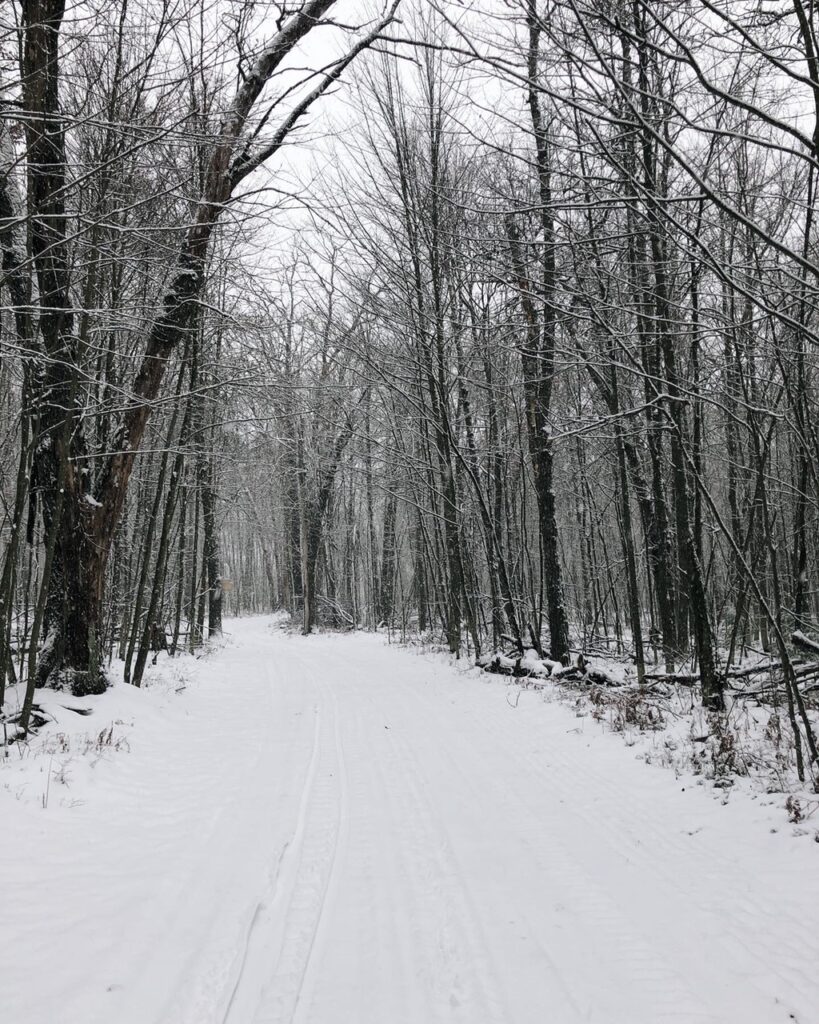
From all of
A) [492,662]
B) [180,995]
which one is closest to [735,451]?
[492,662]

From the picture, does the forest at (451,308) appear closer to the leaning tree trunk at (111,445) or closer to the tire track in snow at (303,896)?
the leaning tree trunk at (111,445)

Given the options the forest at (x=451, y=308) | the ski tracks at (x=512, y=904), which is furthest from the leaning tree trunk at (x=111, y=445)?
the ski tracks at (x=512, y=904)

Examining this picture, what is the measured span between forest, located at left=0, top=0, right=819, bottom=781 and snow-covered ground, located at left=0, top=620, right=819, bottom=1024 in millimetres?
1477

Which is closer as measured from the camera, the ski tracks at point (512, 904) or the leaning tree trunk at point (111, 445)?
the ski tracks at point (512, 904)

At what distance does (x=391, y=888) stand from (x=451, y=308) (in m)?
12.0

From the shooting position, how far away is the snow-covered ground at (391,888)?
264cm

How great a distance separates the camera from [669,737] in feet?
21.1

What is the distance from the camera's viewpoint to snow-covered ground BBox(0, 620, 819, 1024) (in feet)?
8.66

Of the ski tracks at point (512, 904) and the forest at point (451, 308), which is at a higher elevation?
the forest at point (451, 308)

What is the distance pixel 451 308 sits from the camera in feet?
44.2

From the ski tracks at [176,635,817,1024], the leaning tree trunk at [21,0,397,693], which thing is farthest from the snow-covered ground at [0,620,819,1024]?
the leaning tree trunk at [21,0,397,693]

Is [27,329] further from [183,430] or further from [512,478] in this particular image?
[512,478]

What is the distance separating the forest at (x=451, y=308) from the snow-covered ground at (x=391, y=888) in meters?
1.48

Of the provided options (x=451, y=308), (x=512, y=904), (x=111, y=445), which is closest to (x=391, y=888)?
(x=512, y=904)
